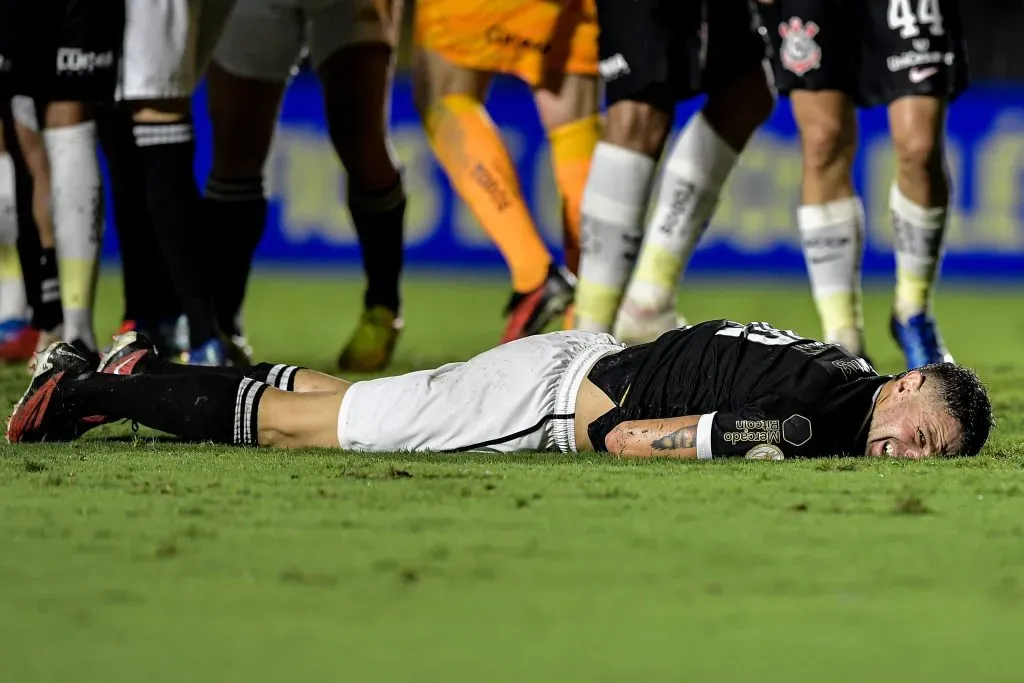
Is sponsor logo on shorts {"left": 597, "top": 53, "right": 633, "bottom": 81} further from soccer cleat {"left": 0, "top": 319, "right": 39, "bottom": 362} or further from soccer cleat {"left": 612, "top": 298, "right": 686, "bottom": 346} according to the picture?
soccer cleat {"left": 0, "top": 319, "right": 39, "bottom": 362}

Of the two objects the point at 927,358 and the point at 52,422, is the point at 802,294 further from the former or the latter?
the point at 52,422

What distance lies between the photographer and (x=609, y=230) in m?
4.90

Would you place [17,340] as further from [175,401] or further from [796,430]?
[796,430]

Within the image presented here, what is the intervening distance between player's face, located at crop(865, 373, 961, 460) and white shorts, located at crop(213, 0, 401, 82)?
2.57m

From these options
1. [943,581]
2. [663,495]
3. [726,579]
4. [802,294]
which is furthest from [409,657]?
[802,294]

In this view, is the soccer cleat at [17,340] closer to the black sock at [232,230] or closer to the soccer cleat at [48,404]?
the black sock at [232,230]

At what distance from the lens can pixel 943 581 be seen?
224cm

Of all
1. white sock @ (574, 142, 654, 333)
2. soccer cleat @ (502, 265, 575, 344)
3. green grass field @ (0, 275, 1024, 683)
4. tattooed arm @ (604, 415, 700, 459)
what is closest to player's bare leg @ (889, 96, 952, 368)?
white sock @ (574, 142, 654, 333)

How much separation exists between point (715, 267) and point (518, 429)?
20.3 ft

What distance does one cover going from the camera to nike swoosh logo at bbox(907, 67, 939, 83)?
468cm

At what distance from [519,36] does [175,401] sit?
2488mm

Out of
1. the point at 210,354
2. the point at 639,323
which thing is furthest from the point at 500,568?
the point at 639,323

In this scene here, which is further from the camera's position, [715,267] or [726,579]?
[715,267]

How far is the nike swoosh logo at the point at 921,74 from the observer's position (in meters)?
4.68
